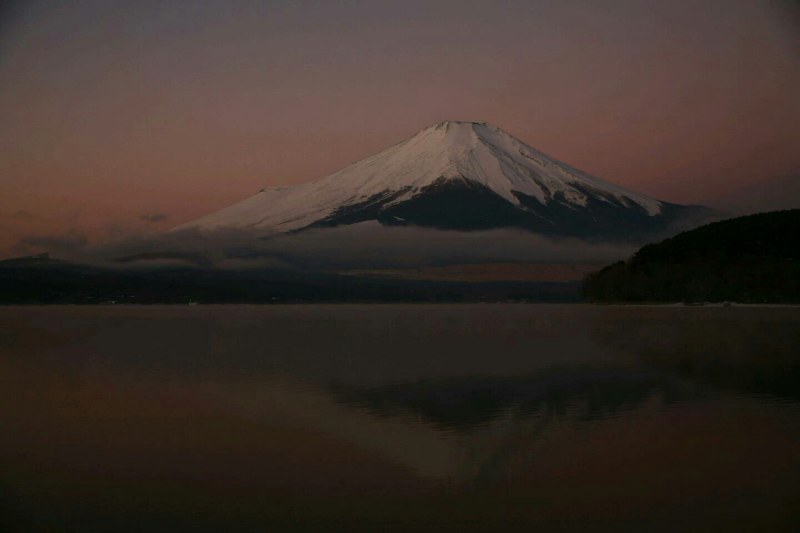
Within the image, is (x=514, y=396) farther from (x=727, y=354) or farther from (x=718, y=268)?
(x=718, y=268)

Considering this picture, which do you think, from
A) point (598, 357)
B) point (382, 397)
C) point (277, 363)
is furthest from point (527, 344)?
point (382, 397)

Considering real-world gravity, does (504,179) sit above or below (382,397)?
above

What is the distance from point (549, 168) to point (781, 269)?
270 feet

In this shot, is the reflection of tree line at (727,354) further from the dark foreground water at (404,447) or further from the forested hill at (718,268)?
the forested hill at (718,268)

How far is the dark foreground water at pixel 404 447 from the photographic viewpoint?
891cm

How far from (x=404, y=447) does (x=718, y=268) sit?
8148cm

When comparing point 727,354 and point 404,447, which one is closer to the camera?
point 404,447

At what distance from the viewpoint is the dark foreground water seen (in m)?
8.91

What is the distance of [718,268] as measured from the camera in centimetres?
8775

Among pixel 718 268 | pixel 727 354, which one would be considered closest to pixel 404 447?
pixel 727 354

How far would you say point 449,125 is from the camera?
16700 centimetres

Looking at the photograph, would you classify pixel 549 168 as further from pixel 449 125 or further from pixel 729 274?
pixel 729 274

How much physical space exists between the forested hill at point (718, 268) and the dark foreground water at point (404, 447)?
2543 inches

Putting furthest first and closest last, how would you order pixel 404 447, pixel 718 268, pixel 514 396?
pixel 718 268
pixel 514 396
pixel 404 447
